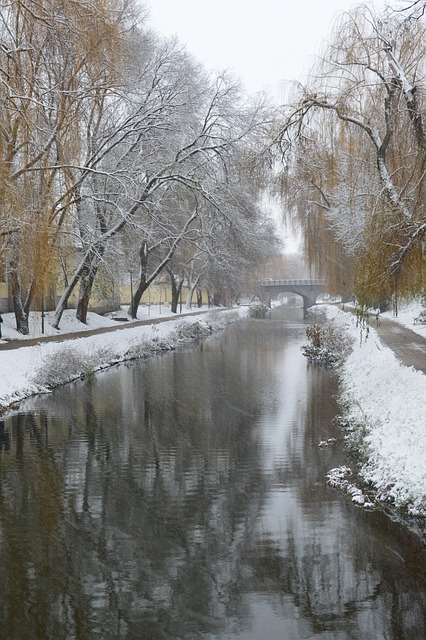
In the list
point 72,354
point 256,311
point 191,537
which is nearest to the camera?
point 191,537

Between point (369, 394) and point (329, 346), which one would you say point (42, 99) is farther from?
point (329, 346)

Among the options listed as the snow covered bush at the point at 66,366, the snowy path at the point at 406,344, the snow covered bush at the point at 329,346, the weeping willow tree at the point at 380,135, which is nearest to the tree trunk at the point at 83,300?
the snow covered bush at the point at 66,366

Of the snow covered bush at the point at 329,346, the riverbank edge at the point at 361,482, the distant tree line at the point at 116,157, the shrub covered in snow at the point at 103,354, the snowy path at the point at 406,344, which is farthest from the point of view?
the snow covered bush at the point at 329,346

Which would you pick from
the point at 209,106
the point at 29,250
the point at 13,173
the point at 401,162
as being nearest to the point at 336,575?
the point at 401,162

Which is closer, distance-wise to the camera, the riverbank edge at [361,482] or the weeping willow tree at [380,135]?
the riverbank edge at [361,482]

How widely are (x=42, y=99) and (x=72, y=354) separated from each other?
7.72m

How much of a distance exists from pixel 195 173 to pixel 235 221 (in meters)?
2.33

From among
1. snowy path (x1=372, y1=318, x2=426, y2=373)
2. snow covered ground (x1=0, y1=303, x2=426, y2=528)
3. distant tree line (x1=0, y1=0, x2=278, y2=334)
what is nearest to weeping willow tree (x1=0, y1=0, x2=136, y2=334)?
distant tree line (x1=0, y1=0, x2=278, y2=334)

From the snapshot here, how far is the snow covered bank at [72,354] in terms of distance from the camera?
15656 millimetres

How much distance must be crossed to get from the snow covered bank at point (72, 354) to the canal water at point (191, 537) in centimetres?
220

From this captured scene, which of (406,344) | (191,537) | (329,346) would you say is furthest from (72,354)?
(191,537)

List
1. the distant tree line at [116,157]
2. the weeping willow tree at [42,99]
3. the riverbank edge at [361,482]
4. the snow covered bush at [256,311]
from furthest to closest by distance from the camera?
the snow covered bush at [256,311], the distant tree line at [116,157], the weeping willow tree at [42,99], the riverbank edge at [361,482]

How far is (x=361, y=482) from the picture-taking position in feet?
29.5

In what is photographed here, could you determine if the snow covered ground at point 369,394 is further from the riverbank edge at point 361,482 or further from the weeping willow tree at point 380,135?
the weeping willow tree at point 380,135
